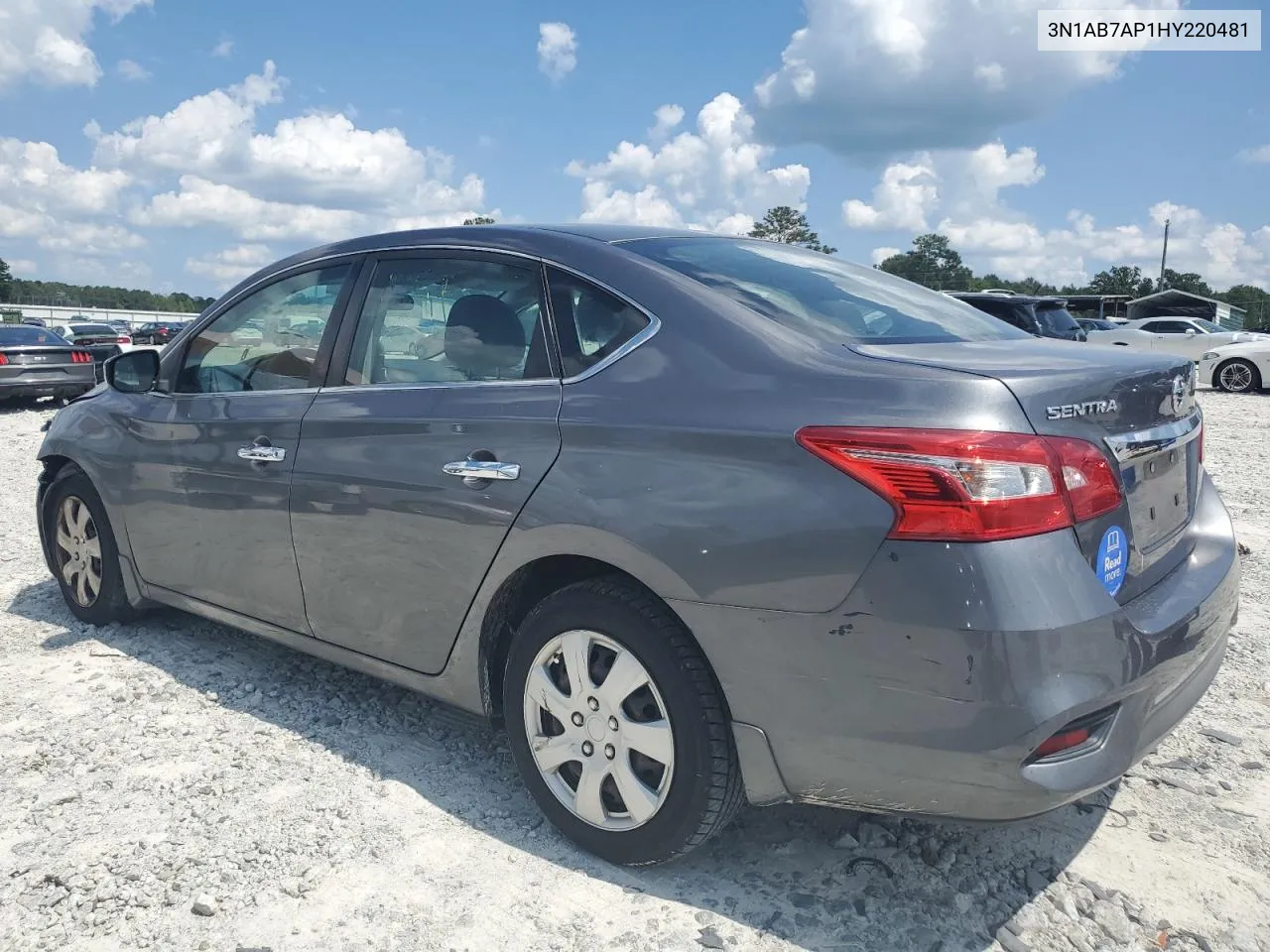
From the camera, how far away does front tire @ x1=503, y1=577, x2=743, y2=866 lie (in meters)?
2.28

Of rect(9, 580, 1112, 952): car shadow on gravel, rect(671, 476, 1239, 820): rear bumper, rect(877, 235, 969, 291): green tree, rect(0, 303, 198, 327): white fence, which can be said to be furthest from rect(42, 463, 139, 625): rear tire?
rect(877, 235, 969, 291): green tree

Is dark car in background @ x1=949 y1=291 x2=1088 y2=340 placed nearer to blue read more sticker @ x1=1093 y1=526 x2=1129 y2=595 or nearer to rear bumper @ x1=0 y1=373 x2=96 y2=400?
blue read more sticker @ x1=1093 y1=526 x2=1129 y2=595

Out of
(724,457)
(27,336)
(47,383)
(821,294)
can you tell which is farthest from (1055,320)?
(27,336)

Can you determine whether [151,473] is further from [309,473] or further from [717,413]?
[717,413]

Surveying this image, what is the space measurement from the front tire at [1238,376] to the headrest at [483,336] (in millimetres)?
19173

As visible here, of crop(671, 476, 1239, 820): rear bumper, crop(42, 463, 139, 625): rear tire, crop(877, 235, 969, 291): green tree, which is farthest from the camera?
crop(877, 235, 969, 291): green tree

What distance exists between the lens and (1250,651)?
402 cm

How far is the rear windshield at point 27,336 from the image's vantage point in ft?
49.5

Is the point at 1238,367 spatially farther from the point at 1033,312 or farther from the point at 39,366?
the point at 39,366

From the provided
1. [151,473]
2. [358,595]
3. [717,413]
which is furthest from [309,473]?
[717,413]

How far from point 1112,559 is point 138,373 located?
3642 millimetres

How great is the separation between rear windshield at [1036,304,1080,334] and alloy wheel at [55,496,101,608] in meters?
13.0

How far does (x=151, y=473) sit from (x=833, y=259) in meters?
2.70

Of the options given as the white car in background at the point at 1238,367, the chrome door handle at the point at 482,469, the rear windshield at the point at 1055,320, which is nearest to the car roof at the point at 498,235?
the chrome door handle at the point at 482,469
